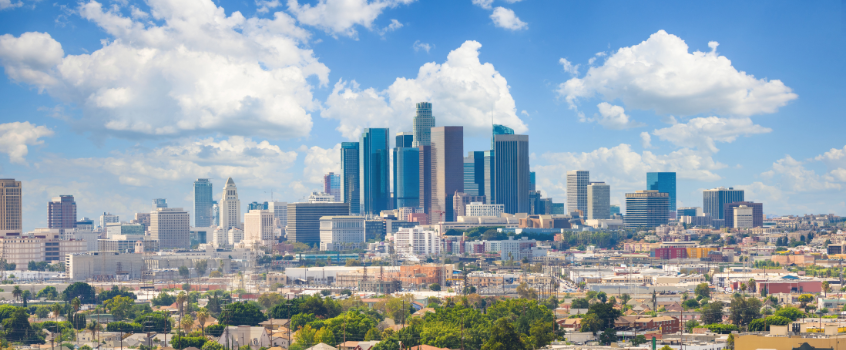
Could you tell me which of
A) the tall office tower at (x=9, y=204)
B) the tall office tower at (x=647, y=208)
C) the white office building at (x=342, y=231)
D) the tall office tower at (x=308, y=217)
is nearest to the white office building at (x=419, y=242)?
the white office building at (x=342, y=231)

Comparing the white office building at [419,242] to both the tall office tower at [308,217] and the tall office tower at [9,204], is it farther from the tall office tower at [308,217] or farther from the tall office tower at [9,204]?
the tall office tower at [9,204]

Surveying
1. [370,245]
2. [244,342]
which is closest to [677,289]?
[244,342]

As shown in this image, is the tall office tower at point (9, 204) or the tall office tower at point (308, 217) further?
the tall office tower at point (308, 217)

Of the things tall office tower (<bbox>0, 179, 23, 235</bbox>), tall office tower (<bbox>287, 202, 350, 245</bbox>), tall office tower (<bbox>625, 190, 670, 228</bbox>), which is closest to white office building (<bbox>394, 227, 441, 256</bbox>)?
tall office tower (<bbox>287, 202, 350, 245</bbox>)

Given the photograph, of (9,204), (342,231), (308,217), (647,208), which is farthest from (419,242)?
(9,204)

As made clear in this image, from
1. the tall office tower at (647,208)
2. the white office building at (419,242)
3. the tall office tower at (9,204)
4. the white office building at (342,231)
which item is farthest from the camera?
the tall office tower at (647,208)

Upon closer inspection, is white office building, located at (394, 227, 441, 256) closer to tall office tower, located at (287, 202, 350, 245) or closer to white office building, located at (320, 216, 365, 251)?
white office building, located at (320, 216, 365, 251)

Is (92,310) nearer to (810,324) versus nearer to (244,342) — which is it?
(244,342)
